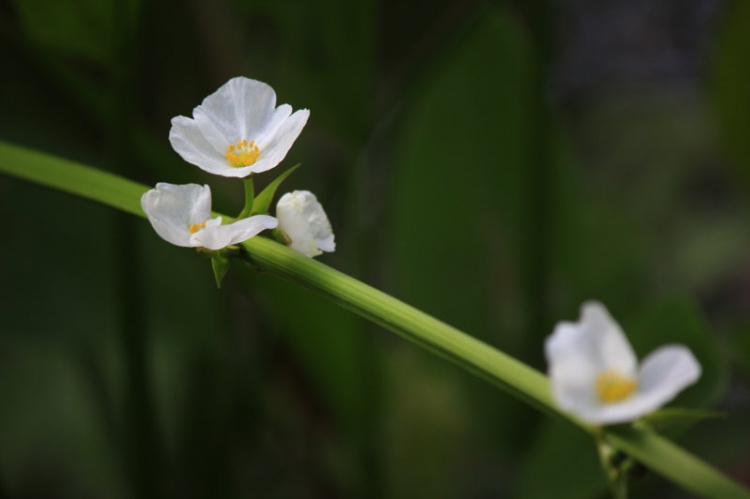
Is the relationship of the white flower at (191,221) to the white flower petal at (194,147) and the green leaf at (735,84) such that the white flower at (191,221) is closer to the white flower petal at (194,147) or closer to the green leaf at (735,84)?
the white flower petal at (194,147)

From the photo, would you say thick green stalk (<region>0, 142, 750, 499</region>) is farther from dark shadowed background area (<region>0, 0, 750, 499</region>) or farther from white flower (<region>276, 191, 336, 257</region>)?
dark shadowed background area (<region>0, 0, 750, 499</region>)

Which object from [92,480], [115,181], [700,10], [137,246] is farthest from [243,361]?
[700,10]

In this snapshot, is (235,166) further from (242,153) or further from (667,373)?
(667,373)

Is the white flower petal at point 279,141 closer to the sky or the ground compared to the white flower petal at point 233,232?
closer to the sky

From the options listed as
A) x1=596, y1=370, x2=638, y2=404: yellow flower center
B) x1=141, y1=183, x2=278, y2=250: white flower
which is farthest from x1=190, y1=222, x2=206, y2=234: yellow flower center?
x1=596, y1=370, x2=638, y2=404: yellow flower center

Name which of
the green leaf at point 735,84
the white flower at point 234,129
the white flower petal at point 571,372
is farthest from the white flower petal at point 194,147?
the green leaf at point 735,84

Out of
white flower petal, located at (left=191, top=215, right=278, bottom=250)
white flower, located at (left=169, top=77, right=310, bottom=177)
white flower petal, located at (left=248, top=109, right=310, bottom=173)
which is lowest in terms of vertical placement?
white flower petal, located at (left=191, top=215, right=278, bottom=250)
